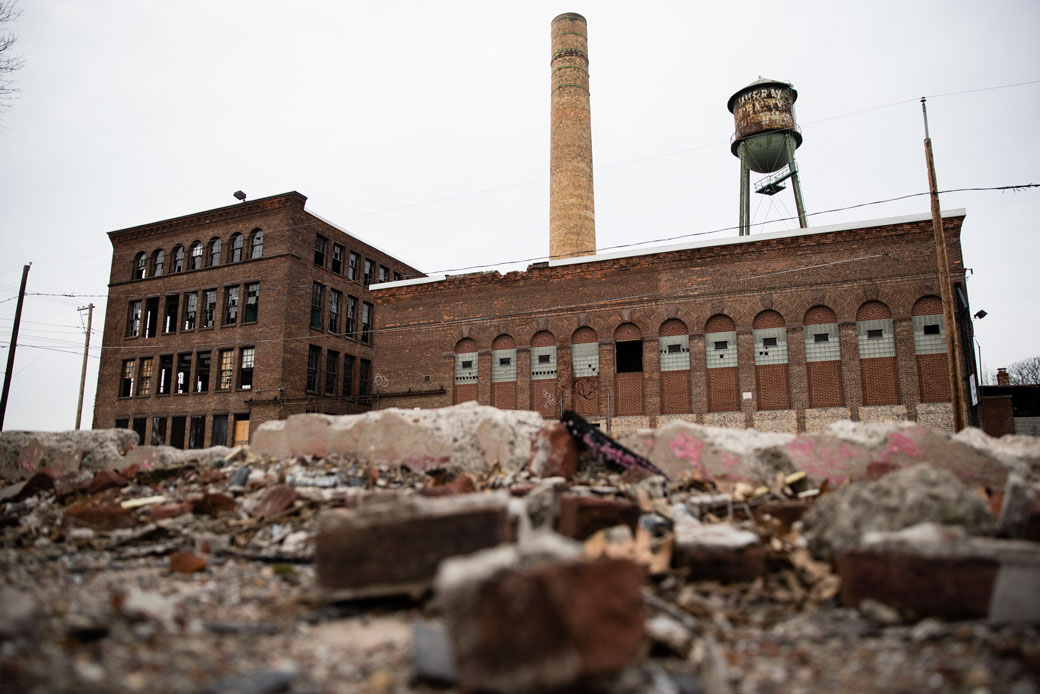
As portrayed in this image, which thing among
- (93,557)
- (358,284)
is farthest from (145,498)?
(358,284)

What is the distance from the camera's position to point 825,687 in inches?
116

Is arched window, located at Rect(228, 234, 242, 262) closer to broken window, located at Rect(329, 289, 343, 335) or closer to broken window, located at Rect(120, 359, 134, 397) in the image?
broken window, located at Rect(329, 289, 343, 335)

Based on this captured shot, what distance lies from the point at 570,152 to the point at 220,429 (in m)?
19.2

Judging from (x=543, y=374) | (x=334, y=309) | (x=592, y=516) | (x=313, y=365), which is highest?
(x=334, y=309)

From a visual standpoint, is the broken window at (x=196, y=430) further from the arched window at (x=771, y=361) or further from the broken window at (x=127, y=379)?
the arched window at (x=771, y=361)

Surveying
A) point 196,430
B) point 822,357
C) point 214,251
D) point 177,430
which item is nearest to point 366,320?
point 214,251

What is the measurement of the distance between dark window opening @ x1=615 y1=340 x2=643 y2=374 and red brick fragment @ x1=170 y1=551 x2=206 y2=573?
61.7 ft

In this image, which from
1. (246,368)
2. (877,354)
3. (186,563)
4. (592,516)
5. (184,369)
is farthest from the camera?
(184,369)

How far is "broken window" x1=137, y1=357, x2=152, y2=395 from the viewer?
30881 millimetres

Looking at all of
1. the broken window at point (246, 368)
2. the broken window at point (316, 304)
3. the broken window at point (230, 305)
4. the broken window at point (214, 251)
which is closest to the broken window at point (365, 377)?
the broken window at point (316, 304)

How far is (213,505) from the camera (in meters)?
7.18

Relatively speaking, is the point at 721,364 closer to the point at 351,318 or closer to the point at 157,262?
the point at 351,318

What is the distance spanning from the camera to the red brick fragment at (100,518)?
666 centimetres

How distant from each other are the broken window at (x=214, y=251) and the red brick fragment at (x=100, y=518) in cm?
2686
